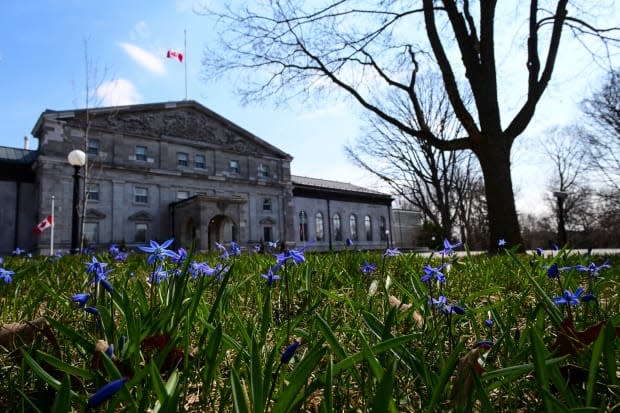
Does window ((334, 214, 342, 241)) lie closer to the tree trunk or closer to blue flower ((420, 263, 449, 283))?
the tree trunk

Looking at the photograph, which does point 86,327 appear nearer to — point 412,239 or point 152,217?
point 152,217

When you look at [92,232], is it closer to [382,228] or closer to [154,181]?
[154,181]

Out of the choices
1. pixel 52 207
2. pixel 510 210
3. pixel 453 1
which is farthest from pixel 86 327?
pixel 52 207

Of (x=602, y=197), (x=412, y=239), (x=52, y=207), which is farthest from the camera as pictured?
(x=412, y=239)

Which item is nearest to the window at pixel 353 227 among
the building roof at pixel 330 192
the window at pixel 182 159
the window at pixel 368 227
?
the window at pixel 368 227

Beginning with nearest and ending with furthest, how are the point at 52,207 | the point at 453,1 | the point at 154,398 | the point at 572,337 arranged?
the point at 154,398
the point at 572,337
the point at 453,1
the point at 52,207

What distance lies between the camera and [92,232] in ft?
77.7

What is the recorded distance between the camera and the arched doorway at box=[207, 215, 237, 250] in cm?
2817

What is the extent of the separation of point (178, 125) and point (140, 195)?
668 centimetres

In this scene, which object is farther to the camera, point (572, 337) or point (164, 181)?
point (164, 181)

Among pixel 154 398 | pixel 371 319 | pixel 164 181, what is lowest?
pixel 154 398

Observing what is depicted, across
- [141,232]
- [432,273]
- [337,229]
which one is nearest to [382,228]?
[337,229]

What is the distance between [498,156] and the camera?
839 centimetres

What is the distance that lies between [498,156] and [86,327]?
895 cm
